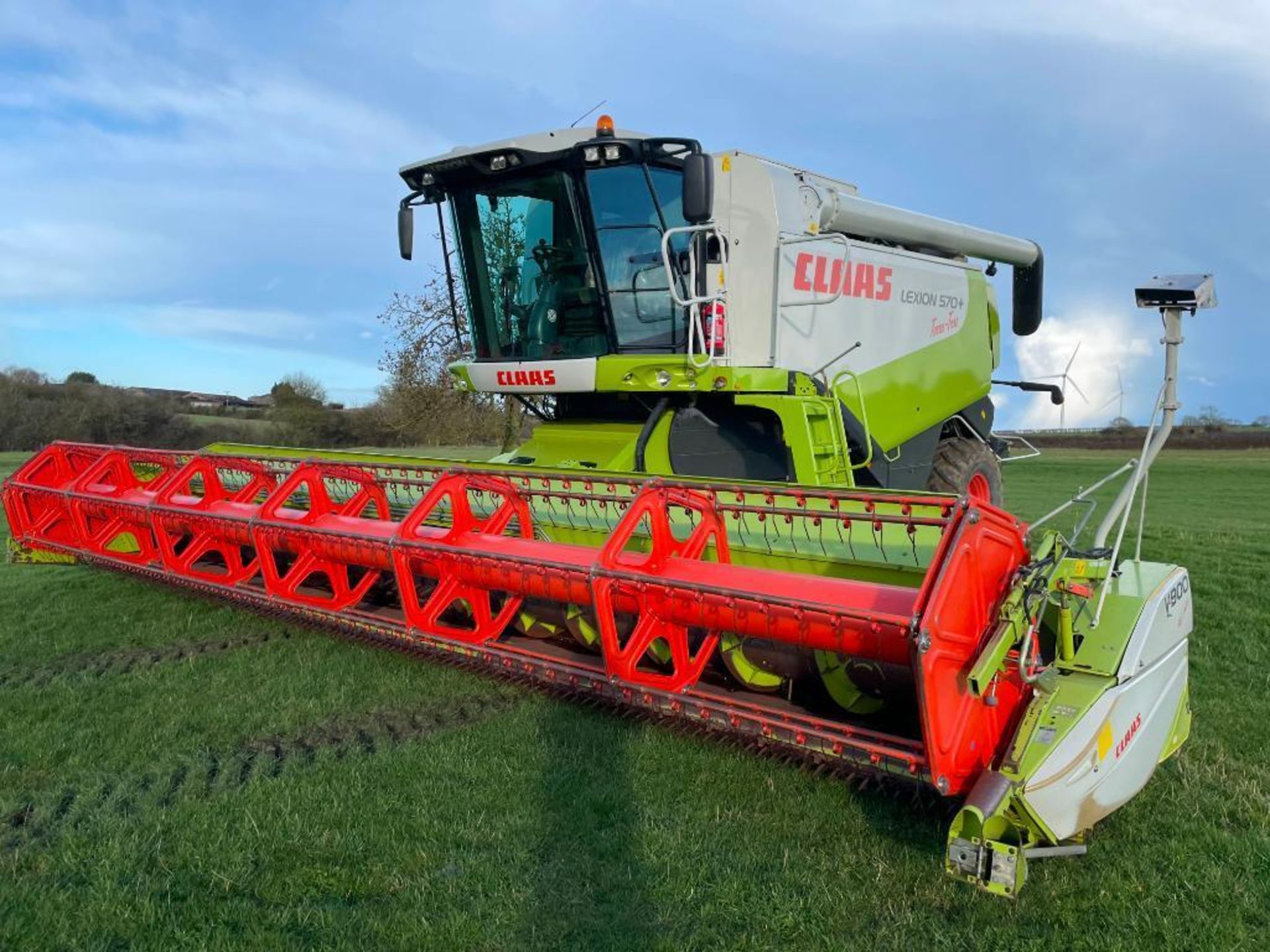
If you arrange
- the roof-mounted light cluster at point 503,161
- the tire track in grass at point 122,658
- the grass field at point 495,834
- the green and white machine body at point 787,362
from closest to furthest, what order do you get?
the grass field at point 495,834
the green and white machine body at point 787,362
the tire track in grass at point 122,658
the roof-mounted light cluster at point 503,161

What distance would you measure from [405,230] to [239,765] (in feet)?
12.2

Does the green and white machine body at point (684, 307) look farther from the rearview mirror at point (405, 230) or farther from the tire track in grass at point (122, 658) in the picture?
the tire track in grass at point (122, 658)

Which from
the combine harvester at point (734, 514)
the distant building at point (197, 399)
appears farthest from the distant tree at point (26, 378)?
the combine harvester at point (734, 514)

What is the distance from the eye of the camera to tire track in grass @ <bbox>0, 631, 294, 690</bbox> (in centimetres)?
490

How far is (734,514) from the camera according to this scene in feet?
13.0

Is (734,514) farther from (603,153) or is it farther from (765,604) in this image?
(603,153)

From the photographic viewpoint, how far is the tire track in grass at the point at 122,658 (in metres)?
4.90

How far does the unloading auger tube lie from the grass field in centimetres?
19

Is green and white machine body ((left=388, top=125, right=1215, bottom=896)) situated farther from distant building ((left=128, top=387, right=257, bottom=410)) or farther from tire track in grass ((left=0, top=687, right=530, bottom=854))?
distant building ((left=128, top=387, right=257, bottom=410))

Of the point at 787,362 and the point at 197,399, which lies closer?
the point at 787,362

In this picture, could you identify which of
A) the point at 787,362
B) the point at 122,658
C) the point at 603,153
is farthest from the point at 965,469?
the point at 122,658

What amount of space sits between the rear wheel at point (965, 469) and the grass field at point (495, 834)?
8.36 ft

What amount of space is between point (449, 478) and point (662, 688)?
1551mm

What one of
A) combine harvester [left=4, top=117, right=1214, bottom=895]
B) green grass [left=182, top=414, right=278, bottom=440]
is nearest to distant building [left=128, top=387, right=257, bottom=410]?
green grass [left=182, top=414, right=278, bottom=440]
